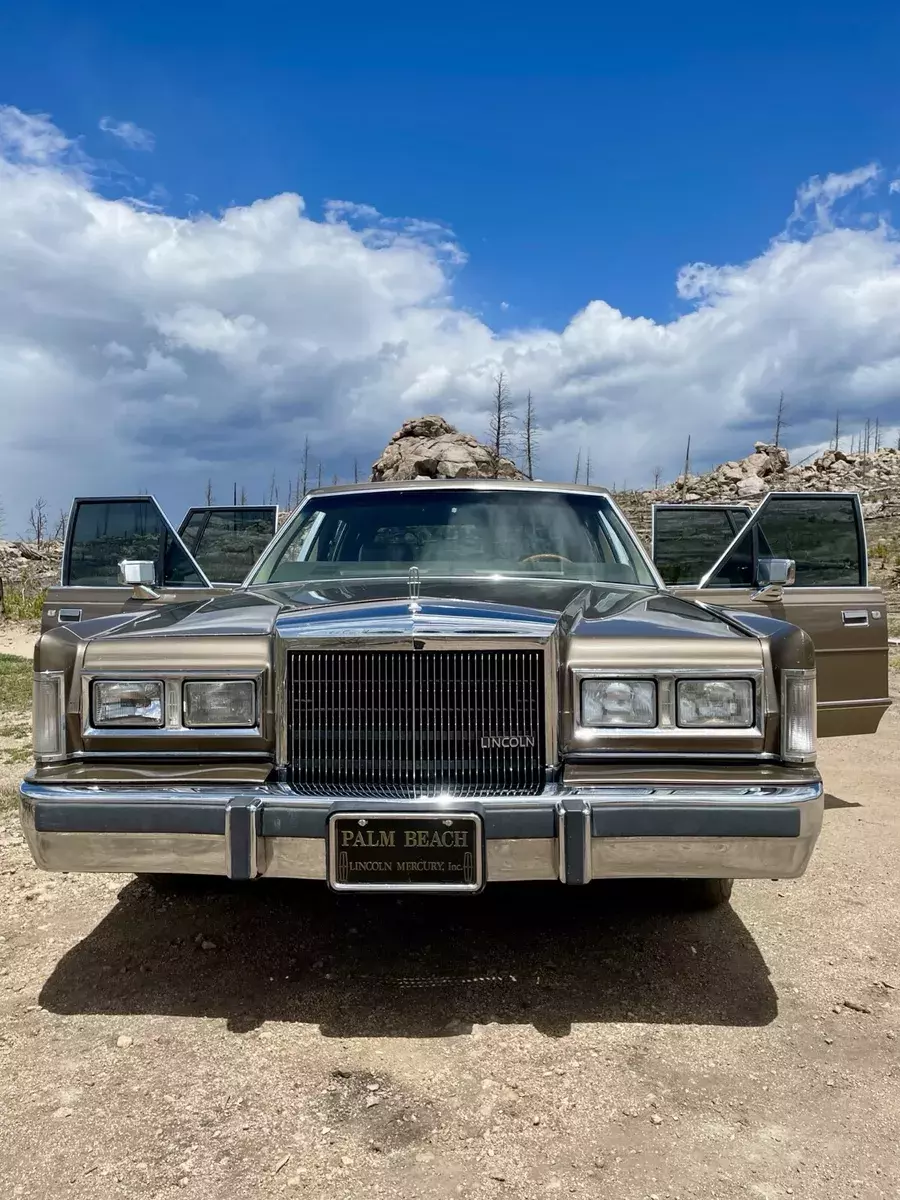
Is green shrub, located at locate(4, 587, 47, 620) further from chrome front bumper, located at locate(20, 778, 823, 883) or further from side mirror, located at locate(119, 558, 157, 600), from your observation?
chrome front bumper, located at locate(20, 778, 823, 883)

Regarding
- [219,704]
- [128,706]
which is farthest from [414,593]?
[128,706]

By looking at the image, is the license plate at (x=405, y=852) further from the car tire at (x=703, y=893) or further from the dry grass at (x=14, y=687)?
the dry grass at (x=14, y=687)

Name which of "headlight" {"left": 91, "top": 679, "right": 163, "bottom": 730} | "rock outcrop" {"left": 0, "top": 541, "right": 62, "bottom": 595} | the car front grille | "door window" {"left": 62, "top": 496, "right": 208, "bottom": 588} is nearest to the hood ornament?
the car front grille

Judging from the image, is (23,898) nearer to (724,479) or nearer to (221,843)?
(221,843)

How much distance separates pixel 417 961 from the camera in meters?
3.21

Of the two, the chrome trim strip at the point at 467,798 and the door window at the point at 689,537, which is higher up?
the door window at the point at 689,537

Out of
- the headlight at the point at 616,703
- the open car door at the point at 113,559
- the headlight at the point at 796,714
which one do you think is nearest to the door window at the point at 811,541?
the headlight at the point at 796,714

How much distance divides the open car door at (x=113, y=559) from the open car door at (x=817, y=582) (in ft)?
8.74

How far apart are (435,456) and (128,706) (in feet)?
134

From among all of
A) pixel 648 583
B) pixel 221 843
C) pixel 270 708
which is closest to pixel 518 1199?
pixel 221 843

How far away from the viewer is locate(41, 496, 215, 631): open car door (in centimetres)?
461

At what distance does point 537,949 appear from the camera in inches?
130

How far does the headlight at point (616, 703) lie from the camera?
281 cm

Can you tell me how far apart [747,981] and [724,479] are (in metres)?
49.7
